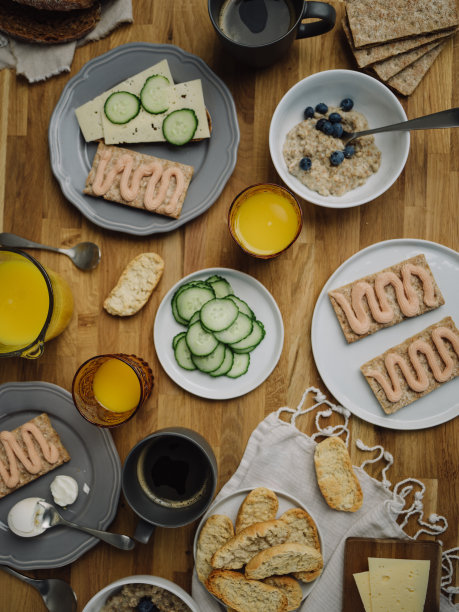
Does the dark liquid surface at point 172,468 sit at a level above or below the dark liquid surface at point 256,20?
below

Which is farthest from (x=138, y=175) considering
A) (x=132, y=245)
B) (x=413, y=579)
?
(x=413, y=579)

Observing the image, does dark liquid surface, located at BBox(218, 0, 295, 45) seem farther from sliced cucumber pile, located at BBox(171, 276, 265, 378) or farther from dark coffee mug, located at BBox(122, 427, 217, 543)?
dark coffee mug, located at BBox(122, 427, 217, 543)

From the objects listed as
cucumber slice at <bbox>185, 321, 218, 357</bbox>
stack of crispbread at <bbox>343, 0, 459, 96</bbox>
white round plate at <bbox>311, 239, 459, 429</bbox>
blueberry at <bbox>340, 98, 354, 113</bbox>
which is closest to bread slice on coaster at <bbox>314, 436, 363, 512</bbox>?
white round plate at <bbox>311, 239, 459, 429</bbox>

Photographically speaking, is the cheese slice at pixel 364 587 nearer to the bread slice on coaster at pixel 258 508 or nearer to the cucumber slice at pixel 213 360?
the bread slice on coaster at pixel 258 508

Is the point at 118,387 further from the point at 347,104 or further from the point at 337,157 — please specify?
the point at 347,104

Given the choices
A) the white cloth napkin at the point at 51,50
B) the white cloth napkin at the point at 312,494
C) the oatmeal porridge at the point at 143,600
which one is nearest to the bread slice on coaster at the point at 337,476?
the white cloth napkin at the point at 312,494

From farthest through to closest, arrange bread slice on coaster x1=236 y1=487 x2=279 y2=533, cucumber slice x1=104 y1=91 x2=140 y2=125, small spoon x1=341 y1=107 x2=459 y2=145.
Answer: cucumber slice x1=104 y1=91 x2=140 y2=125 → bread slice on coaster x1=236 y1=487 x2=279 y2=533 → small spoon x1=341 y1=107 x2=459 y2=145

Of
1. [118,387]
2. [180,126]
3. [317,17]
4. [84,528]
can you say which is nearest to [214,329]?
A: [118,387]
